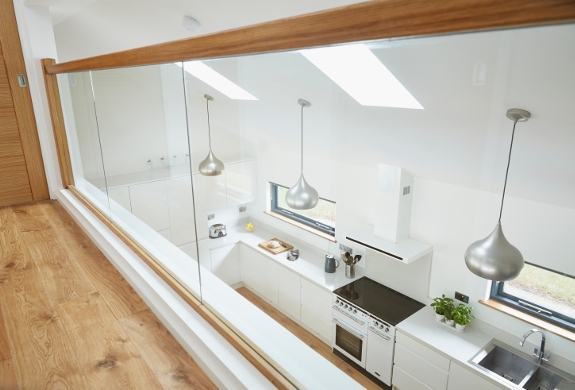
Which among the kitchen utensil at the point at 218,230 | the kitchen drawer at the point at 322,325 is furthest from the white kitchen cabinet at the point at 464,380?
the kitchen utensil at the point at 218,230

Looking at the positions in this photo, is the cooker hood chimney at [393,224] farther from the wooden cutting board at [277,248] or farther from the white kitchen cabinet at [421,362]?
the white kitchen cabinet at [421,362]

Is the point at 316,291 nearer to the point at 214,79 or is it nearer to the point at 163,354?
the point at 163,354

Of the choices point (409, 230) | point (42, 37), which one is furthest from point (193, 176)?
point (42, 37)

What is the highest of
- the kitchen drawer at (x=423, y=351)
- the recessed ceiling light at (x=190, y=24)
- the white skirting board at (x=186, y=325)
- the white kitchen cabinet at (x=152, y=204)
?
the recessed ceiling light at (x=190, y=24)

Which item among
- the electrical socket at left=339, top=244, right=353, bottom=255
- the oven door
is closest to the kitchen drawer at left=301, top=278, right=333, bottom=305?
the oven door

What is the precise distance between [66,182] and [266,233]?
1653 mm

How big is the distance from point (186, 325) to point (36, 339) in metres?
0.48

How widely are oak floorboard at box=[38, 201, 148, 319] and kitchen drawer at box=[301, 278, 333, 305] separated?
1.27m

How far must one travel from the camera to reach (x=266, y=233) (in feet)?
5.74

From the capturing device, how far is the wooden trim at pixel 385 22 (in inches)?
14.1

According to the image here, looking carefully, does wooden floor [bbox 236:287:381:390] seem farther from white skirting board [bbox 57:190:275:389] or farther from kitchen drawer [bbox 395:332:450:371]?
kitchen drawer [bbox 395:332:450:371]

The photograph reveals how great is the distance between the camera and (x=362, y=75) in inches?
37.3

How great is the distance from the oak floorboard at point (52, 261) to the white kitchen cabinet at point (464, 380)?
1.93 m

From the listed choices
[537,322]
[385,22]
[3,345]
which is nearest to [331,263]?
[537,322]
